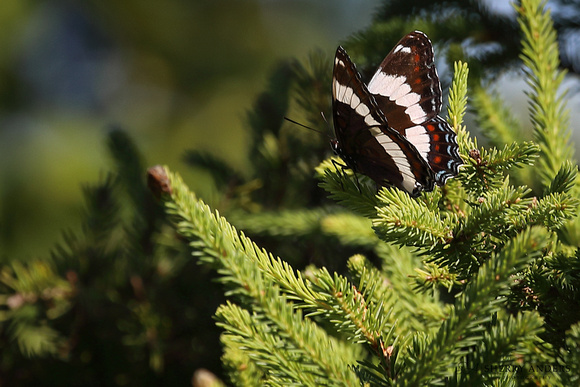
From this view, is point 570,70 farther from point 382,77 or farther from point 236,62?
point 236,62

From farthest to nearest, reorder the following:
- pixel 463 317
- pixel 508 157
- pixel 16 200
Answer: pixel 16 200 < pixel 508 157 < pixel 463 317

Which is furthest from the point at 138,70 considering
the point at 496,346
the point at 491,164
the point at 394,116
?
the point at 496,346

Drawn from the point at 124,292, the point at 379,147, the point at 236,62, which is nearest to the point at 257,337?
the point at 379,147

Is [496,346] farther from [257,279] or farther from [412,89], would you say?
[412,89]

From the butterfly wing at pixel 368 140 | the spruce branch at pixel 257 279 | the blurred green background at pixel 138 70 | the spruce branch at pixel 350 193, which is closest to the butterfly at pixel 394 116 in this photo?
the butterfly wing at pixel 368 140

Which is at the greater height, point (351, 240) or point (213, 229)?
point (351, 240)
